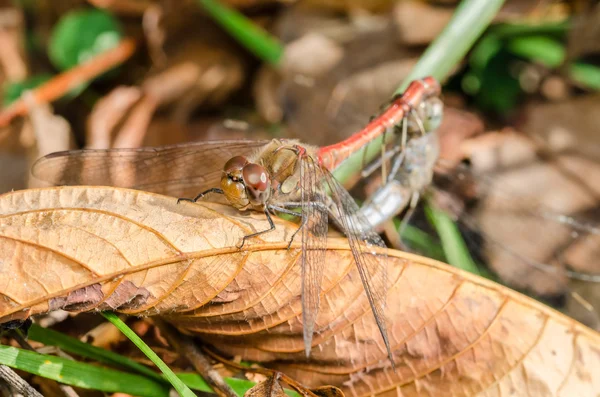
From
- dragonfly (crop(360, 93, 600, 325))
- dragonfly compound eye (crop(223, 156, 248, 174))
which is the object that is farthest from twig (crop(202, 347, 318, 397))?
dragonfly (crop(360, 93, 600, 325))

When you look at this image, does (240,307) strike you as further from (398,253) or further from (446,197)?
(446,197)

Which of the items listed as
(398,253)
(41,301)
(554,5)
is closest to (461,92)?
(554,5)

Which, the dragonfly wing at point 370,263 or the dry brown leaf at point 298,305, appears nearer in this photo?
the dry brown leaf at point 298,305

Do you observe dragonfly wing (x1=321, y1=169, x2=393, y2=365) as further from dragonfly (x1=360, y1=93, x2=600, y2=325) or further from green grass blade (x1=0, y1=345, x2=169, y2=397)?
green grass blade (x1=0, y1=345, x2=169, y2=397)

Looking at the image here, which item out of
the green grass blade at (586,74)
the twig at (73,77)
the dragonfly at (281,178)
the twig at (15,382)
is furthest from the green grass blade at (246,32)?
the twig at (15,382)

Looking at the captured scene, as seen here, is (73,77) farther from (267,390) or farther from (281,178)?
(267,390)

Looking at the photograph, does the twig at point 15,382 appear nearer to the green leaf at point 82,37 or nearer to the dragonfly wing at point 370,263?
the dragonfly wing at point 370,263
